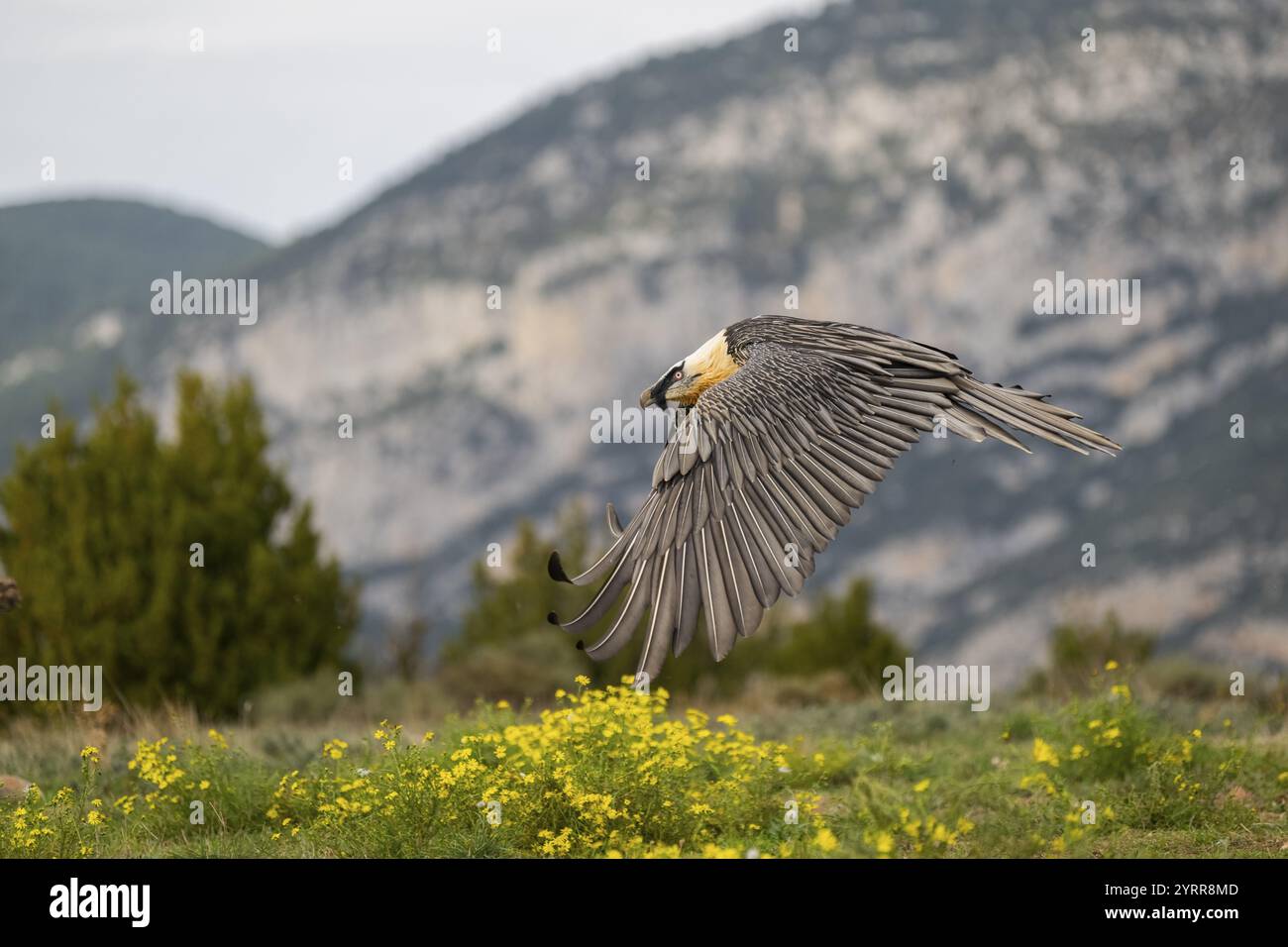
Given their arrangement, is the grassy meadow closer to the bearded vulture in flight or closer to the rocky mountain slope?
the bearded vulture in flight

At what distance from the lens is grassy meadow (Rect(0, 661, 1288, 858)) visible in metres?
6.71

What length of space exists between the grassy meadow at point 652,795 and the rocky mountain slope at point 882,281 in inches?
4231

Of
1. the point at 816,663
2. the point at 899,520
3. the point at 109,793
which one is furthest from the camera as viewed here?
the point at 899,520

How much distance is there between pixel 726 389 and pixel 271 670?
55.6ft

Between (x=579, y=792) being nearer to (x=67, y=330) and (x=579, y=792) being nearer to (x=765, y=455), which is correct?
(x=765, y=455)

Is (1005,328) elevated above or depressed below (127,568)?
above

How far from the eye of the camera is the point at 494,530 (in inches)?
5709

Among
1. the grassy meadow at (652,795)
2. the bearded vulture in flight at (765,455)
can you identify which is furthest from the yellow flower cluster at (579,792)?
the bearded vulture in flight at (765,455)

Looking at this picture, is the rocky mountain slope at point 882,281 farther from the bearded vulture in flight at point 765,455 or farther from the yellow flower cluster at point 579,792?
the yellow flower cluster at point 579,792

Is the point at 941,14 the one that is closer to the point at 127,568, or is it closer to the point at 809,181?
the point at 809,181

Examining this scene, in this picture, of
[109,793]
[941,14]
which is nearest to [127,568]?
[109,793]

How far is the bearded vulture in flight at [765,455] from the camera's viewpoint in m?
5.90

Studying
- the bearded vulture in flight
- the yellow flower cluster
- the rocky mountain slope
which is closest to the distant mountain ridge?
the rocky mountain slope

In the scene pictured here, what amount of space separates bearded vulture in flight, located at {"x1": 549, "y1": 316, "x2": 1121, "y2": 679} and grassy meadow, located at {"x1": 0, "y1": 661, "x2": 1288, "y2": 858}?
965mm
